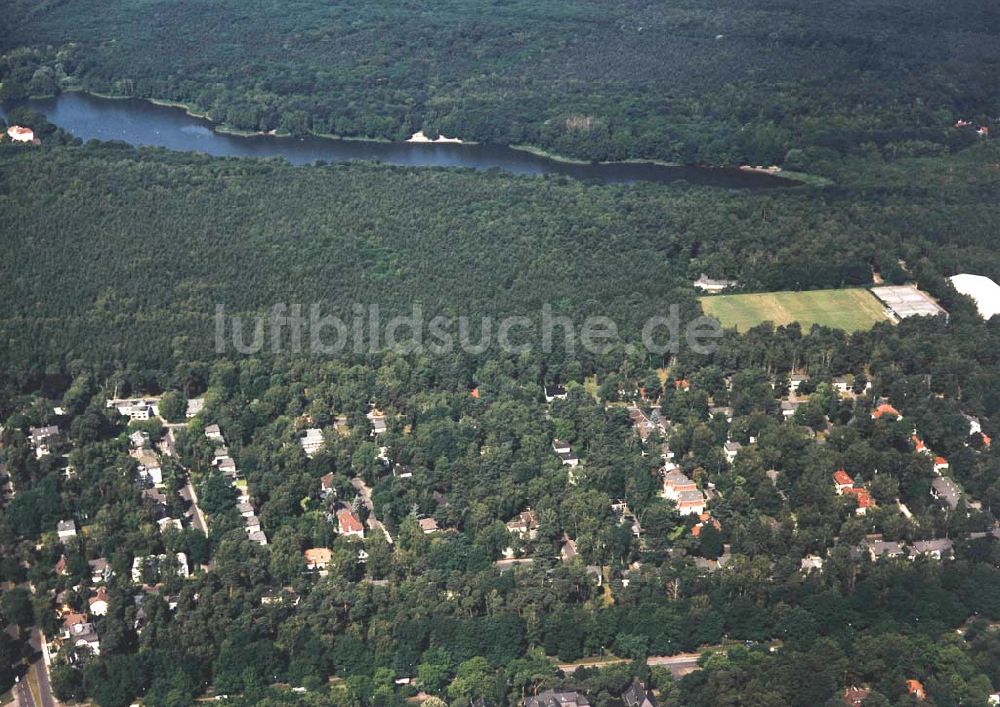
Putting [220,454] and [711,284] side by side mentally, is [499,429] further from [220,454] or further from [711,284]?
[711,284]

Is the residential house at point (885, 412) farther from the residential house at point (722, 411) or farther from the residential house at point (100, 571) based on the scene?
the residential house at point (100, 571)

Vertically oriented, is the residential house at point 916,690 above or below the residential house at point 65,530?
below

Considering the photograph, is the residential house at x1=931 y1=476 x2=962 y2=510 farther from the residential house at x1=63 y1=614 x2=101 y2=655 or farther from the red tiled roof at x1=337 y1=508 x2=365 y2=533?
the residential house at x1=63 y1=614 x2=101 y2=655

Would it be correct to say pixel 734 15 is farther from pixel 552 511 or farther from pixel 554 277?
pixel 552 511

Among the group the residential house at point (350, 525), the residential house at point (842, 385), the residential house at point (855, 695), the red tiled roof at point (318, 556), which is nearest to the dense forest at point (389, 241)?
the residential house at point (842, 385)

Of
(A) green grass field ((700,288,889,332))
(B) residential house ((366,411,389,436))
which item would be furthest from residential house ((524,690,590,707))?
(A) green grass field ((700,288,889,332))

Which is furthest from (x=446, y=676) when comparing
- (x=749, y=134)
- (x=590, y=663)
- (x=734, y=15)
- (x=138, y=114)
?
(x=734, y=15)

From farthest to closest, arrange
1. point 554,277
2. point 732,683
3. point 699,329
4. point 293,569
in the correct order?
point 554,277 < point 699,329 < point 293,569 < point 732,683
